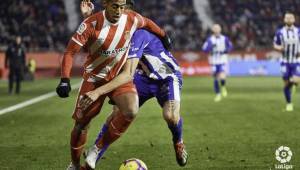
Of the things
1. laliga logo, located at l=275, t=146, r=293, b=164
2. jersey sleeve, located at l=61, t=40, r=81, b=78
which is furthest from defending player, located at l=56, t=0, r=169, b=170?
laliga logo, located at l=275, t=146, r=293, b=164

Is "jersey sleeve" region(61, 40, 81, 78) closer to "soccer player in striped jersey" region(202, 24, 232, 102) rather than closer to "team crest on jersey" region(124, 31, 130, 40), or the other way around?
"team crest on jersey" region(124, 31, 130, 40)

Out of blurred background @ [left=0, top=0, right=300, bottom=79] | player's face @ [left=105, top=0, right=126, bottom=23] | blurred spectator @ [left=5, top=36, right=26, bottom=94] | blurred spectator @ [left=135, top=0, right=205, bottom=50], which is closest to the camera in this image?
player's face @ [left=105, top=0, right=126, bottom=23]

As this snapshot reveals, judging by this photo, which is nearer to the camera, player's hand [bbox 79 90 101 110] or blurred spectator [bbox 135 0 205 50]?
player's hand [bbox 79 90 101 110]

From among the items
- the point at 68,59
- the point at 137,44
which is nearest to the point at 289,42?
the point at 137,44

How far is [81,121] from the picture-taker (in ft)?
24.6

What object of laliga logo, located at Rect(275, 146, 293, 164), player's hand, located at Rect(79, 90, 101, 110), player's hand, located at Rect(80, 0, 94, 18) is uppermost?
player's hand, located at Rect(80, 0, 94, 18)

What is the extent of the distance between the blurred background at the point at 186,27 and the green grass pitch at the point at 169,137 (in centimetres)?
1913

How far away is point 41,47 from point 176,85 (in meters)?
30.1

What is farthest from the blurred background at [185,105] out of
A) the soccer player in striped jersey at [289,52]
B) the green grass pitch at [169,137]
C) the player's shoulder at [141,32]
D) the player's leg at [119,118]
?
the player's shoulder at [141,32]

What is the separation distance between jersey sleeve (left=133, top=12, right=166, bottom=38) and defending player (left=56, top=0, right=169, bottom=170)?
0.10 metres

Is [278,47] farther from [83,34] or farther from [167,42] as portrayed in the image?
[83,34]

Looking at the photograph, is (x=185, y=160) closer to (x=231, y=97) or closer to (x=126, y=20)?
(x=126, y=20)

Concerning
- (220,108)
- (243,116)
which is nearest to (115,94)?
(243,116)
